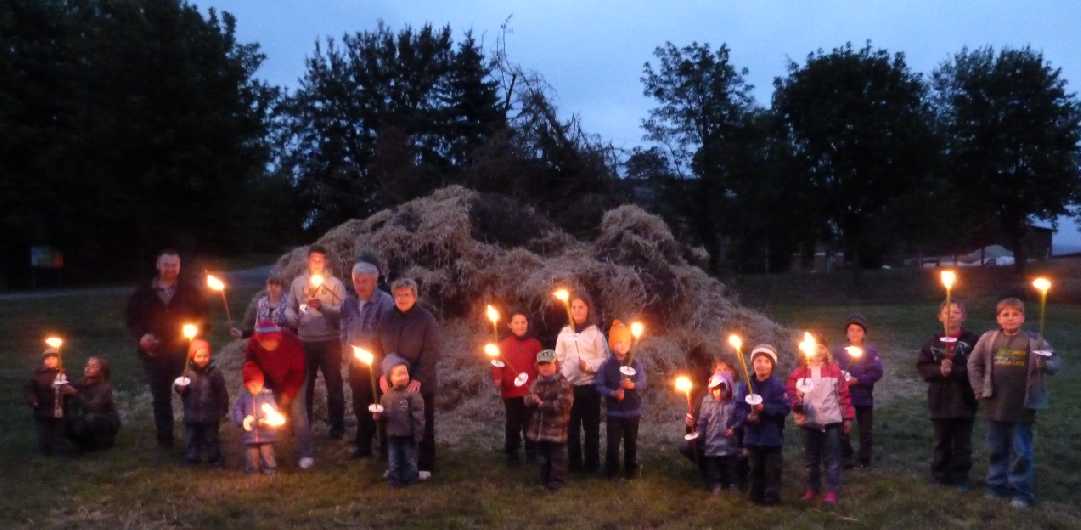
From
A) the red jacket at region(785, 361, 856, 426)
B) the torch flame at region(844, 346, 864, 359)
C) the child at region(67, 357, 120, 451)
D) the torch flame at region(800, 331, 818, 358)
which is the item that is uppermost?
the torch flame at region(800, 331, 818, 358)

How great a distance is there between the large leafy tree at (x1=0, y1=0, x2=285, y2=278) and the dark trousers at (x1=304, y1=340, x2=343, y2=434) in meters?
13.6

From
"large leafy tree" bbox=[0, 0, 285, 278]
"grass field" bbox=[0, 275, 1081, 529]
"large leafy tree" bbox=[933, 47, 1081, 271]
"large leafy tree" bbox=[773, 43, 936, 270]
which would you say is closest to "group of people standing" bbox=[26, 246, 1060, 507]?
"grass field" bbox=[0, 275, 1081, 529]

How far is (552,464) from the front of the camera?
697cm

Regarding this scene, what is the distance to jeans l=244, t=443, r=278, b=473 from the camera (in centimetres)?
731

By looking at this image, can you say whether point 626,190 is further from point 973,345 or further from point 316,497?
point 316,497

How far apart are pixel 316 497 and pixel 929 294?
2745 centimetres

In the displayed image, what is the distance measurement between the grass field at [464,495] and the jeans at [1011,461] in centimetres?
19

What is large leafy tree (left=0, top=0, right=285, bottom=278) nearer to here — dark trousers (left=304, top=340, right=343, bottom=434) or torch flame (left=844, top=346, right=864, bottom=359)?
dark trousers (left=304, top=340, right=343, bottom=434)

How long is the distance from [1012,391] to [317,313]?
544cm

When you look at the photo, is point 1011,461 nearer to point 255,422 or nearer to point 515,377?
point 515,377

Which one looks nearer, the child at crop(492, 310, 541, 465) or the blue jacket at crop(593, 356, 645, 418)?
the blue jacket at crop(593, 356, 645, 418)

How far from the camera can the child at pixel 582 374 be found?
742 cm

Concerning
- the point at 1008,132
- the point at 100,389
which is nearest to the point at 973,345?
the point at 100,389

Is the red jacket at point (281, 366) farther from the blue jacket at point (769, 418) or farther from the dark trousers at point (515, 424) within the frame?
the blue jacket at point (769, 418)
